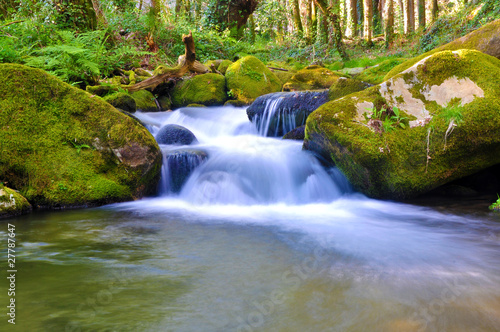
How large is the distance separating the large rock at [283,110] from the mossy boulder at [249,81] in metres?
2.35

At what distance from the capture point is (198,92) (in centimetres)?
1155

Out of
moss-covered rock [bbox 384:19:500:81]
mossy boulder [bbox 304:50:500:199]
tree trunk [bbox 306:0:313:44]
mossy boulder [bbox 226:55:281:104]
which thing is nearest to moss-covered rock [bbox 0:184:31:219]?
mossy boulder [bbox 304:50:500:199]

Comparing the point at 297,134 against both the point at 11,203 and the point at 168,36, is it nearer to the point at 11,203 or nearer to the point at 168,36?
the point at 11,203

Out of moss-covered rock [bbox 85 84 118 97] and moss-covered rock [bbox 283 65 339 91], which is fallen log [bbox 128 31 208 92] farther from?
moss-covered rock [bbox 283 65 339 91]

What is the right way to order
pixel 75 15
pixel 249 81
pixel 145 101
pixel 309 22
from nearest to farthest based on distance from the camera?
1. pixel 75 15
2. pixel 145 101
3. pixel 249 81
4. pixel 309 22

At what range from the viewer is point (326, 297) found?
249cm

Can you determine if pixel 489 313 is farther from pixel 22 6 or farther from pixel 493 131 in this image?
pixel 22 6

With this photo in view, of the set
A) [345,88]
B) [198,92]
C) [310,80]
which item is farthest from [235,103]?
[345,88]

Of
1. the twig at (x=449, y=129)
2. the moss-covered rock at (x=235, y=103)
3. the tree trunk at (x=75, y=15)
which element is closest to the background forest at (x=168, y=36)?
the tree trunk at (x=75, y=15)

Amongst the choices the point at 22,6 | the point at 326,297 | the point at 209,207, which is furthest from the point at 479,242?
the point at 22,6

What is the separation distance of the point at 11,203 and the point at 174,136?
12.2ft

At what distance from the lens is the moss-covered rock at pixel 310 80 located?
11.4 meters

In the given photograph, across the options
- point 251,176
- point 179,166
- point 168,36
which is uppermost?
point 168,36

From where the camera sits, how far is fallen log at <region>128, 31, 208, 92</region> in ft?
34.1
